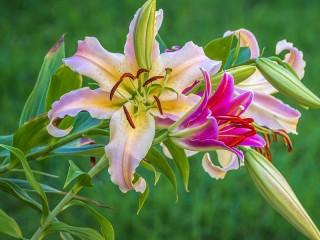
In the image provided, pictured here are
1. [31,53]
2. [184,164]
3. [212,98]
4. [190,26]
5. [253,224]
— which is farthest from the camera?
[190,26]

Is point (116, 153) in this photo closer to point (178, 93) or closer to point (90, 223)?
point (178, 93)

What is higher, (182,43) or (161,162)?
(161,162)

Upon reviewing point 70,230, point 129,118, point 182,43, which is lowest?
point 182,43

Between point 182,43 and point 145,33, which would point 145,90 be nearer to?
point 145,33

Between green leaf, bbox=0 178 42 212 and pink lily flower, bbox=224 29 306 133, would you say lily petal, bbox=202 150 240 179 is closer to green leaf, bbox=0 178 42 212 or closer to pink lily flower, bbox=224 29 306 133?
pink lily flower, bbox=224 29 306 133

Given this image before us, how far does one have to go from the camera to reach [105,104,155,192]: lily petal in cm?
50

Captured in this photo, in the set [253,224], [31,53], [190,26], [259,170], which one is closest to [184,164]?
[259,170]

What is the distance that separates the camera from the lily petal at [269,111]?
588 millimetres

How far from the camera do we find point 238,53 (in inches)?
→ 25.6

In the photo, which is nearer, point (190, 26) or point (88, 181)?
point (88, 181)

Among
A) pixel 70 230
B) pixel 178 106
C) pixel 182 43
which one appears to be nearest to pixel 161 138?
pixel 178 106

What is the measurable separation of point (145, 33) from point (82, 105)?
0.07 metres

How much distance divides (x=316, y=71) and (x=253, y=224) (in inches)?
27.0

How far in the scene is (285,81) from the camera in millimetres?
538
